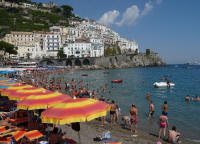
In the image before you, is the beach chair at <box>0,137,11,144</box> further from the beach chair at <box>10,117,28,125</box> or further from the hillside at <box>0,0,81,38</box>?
the hillside at <box>0,0,81,38</box>

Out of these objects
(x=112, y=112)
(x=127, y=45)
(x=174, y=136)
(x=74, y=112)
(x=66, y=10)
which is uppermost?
(x=66, y=10)

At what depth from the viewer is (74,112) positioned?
194 inches

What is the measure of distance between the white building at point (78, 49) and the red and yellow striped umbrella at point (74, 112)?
308 feet

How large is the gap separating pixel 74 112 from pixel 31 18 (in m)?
131

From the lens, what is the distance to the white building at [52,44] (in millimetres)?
95506

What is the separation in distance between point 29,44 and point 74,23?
54.7 meters

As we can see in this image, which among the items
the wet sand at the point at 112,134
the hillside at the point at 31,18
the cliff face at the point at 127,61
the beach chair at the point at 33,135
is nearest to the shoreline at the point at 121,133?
the wet sand at the point at 112,134

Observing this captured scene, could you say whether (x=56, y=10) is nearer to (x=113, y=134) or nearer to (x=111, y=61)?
(x=111, y=61)

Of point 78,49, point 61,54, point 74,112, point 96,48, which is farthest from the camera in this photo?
point 96,48

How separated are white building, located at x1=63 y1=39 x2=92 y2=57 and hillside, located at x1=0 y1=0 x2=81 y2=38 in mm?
26623

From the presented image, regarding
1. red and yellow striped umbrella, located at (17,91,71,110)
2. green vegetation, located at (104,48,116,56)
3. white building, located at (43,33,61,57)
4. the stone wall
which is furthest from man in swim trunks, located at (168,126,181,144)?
green vegetation, located at (104,48,116,56)

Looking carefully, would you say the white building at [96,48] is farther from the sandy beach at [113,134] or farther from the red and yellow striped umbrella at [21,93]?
the red and yellow striped umbrella at [21,93]

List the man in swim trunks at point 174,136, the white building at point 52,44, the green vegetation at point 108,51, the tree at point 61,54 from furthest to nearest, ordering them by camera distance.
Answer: the green vegetation at point 108,51
the white building at point 52,44
the tree at point 61,54
the man in swim trunks at point 174,136

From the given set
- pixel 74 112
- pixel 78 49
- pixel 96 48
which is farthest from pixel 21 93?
pixel 96 48
